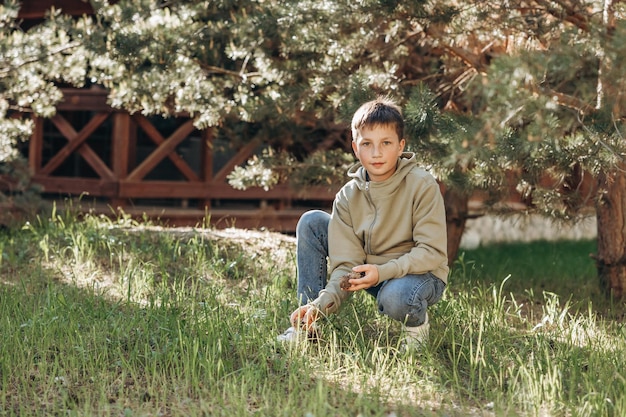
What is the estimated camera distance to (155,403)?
3197mm

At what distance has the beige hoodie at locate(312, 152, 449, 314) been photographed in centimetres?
359

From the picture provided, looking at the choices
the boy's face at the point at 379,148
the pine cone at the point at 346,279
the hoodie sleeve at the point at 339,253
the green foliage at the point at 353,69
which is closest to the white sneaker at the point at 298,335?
the hoodie sleeve at the point at 339,253

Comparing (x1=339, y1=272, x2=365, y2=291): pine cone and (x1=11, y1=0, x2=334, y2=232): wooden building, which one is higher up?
(x1=11, y1=0, x2=334, y2=232): wooden building

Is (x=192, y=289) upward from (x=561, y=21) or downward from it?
downward

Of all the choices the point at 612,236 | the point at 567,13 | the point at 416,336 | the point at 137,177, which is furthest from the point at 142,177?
the point at 416,336

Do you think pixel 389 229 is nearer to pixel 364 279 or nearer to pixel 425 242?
pixel 425 242

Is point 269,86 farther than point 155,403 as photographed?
Yes

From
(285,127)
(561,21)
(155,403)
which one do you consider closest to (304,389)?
(155,403)

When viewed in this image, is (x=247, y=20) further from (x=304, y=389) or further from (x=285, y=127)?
(x=304, y=389)

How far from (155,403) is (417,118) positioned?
1921 mm

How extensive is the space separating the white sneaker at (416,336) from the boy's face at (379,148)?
65 cm

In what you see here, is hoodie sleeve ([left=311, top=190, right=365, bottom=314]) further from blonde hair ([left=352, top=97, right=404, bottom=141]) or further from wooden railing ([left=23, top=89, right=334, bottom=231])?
wooden railing ([left=23, top=89, right=334, bottom=231])

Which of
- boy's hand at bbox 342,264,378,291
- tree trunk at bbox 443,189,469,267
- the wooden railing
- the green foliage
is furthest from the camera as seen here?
the wooden railing

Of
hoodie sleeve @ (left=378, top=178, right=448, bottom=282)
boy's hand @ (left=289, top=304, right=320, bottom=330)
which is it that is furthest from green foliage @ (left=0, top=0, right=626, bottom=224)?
boy's hand @ (left=289, top=304, right=320, bottom=330)
